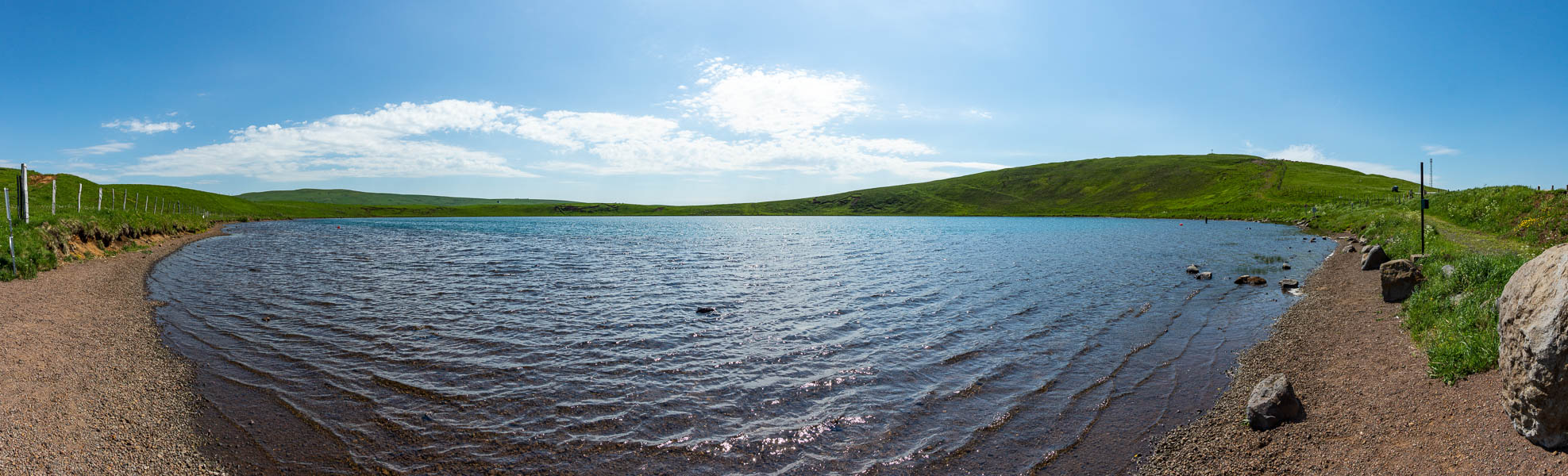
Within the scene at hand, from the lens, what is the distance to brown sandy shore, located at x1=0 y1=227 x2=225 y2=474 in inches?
393

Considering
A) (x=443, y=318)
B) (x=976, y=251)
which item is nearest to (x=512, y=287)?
(x=443, y=318)

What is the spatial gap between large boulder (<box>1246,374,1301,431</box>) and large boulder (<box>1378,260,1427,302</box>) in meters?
14.4

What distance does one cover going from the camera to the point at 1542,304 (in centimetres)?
840

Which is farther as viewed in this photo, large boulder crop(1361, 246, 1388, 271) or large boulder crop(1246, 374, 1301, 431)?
large boulder crop(1361, 246, 1388, 271)

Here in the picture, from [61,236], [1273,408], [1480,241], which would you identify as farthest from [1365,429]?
[61,236]

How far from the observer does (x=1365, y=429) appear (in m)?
10.8

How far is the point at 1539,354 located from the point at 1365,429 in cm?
324

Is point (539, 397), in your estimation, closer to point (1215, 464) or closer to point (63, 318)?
point (1215, 464)

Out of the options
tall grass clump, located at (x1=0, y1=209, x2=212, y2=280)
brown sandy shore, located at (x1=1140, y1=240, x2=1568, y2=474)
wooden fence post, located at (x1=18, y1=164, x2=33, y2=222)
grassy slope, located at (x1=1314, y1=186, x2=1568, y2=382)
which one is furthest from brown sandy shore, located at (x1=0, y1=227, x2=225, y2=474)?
grassy slope, located at (x1=1314, y1=186, x2=1568, y2=382)

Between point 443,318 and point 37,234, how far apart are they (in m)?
25.7

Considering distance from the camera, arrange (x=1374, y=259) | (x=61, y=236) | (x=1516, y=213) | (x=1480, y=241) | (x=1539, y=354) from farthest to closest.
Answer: (x=1516, y=213) → (x=1480, y=241) → (x=61, y=236) → (x=1374, y=259) → (x=1539, y=354)

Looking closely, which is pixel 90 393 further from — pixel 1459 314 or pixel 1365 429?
pixel 1459 314

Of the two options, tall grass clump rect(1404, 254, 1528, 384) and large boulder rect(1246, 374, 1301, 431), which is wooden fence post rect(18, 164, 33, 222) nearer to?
large boulder rect(1246, 374, 1301, 431)

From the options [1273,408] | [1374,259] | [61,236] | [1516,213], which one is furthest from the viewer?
[1516,213]
